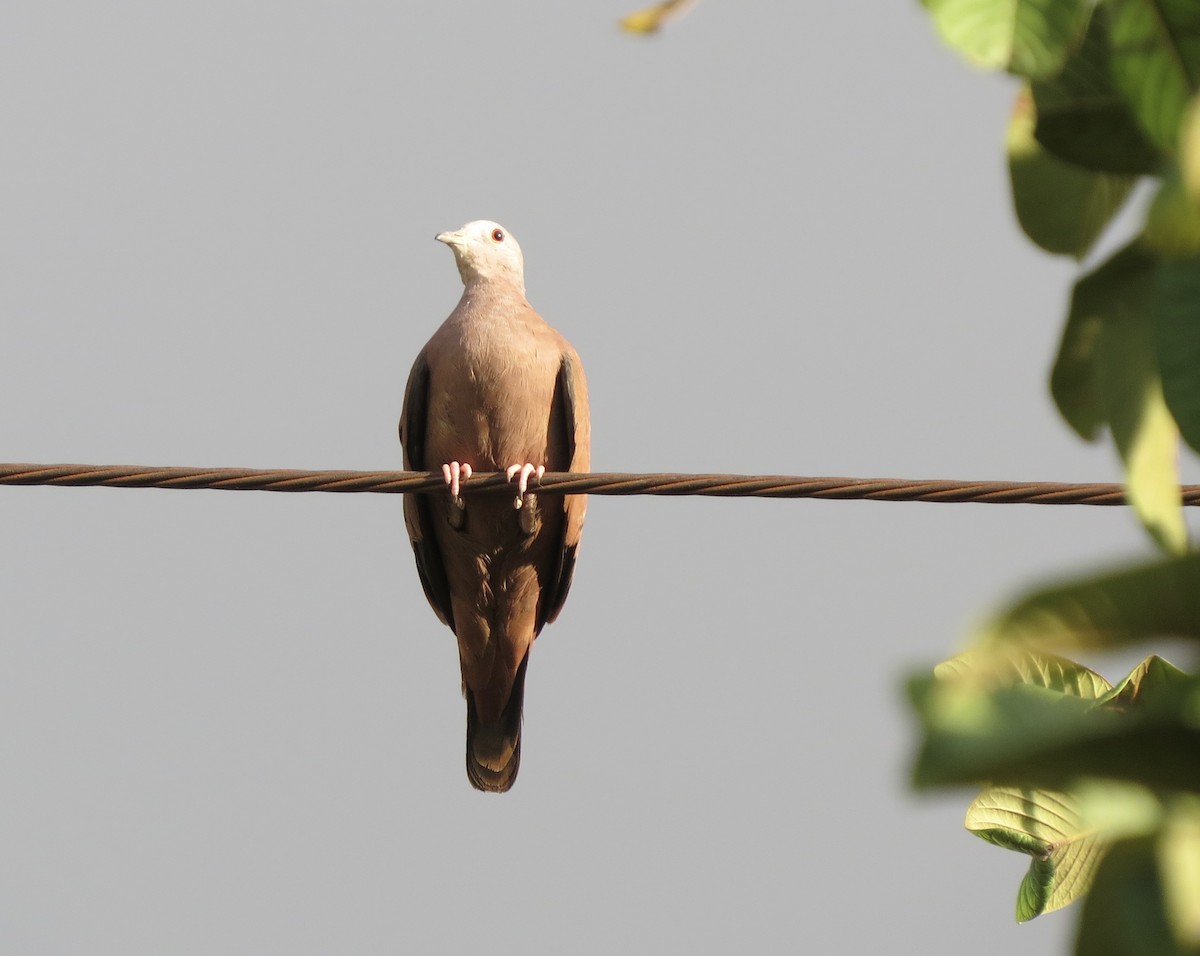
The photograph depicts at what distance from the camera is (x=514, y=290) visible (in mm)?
6020

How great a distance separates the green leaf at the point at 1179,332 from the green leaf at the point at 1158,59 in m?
0.13

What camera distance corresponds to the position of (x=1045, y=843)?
180 centimetres

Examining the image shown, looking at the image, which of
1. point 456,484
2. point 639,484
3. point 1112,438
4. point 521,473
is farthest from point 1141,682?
point 521,473

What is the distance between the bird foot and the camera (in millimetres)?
4371

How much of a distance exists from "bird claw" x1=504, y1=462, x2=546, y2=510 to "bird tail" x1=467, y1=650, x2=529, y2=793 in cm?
108

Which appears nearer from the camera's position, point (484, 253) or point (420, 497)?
point (420, 497)

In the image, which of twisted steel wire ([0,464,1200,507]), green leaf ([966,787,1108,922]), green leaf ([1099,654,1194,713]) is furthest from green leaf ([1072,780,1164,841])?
twisted steel wire ([0,464,1200,507])

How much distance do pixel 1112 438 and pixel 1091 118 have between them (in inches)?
9.9

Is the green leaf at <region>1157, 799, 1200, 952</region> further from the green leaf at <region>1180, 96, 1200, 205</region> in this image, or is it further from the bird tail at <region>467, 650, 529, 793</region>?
the bird tail at <region>467, 650, 529, 793</region>

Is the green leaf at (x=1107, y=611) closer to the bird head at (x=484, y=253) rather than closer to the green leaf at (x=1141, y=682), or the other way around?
the green leaf at (x=1141, y=682)

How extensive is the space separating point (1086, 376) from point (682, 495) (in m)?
2.36

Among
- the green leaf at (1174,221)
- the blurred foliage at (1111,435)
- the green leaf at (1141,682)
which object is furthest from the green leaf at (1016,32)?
the green leaf at (1141,682)

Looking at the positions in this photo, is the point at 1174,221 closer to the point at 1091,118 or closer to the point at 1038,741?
the point at 1038,741

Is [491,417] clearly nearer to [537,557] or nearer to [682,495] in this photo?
[537,557]
